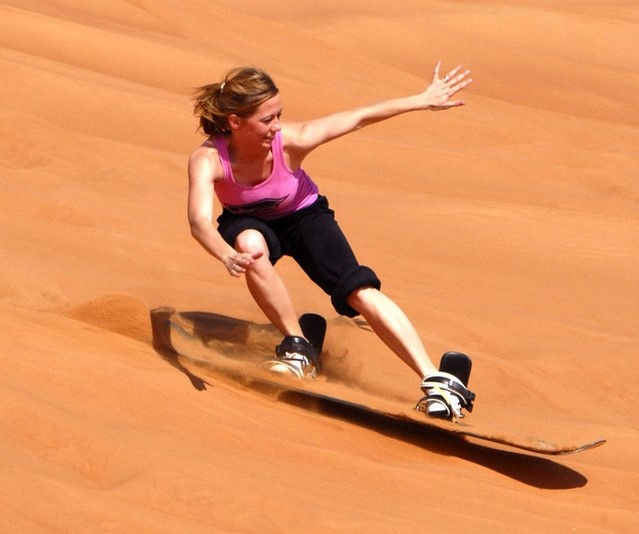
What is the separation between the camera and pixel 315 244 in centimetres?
589

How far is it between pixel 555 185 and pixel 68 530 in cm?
769

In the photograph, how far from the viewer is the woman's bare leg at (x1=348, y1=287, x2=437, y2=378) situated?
5531 millimetres

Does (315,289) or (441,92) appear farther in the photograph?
(315,289)

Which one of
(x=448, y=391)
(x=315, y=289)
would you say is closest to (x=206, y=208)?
(x=448, y=391)

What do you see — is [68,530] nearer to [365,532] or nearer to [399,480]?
[365,532]

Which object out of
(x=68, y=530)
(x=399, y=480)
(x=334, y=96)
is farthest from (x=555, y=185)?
(x=68, y=530)

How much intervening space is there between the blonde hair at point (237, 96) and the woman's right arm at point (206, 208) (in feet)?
0.51

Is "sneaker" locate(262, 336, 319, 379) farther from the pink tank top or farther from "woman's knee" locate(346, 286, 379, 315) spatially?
the pink tank top

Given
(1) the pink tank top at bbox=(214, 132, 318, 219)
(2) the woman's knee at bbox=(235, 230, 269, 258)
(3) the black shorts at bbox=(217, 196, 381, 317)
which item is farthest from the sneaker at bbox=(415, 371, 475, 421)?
(1) the pink tank top at bbox=(214, 132, 318, 219)

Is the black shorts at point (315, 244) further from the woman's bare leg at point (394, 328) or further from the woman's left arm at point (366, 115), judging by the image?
the woman's left arm at point (366, 115)

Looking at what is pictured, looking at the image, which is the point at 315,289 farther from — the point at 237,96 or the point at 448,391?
the point at 448,391

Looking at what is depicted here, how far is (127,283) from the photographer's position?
708 cm

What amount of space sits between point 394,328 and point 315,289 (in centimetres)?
219

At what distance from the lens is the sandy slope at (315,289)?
457cm
